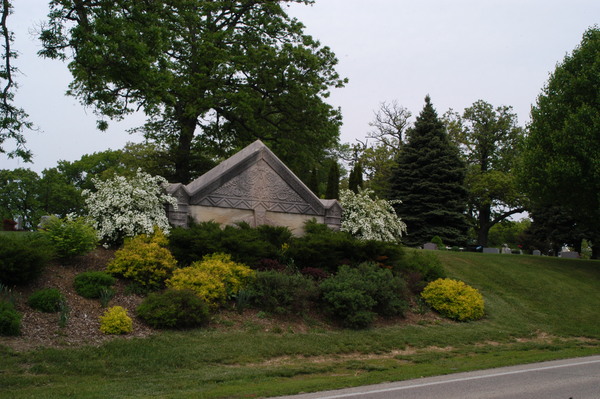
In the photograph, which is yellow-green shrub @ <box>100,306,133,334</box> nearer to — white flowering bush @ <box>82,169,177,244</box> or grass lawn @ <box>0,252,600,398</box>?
grass lawn @ <box>0,252,600,398</box>

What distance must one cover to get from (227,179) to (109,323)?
695 cm

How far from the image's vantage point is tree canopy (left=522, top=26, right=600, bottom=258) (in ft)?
72.5

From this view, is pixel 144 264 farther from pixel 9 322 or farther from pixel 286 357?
pixel 286 357

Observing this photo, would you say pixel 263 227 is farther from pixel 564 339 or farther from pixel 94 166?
pixel 94 166

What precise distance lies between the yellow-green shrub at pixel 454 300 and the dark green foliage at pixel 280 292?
12.9ft

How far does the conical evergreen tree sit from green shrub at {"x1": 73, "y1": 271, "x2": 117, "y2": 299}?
26.0m

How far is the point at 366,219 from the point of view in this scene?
18.5 m

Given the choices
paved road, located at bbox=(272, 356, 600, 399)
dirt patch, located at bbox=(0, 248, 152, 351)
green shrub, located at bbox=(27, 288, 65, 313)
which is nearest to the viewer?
paved road, located at bbox=(272, 356, 600, 399)

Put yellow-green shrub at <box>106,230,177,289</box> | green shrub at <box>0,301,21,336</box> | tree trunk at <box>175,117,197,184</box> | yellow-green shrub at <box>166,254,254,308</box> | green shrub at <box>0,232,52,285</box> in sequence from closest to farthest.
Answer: green shrub at <box>0,301,21,336</box>
green shrub at <box>0,232,52,285</box>
yellow-green shrub at <box>166,254,254,308</box>
yellow-green shrub at <box>106,230,177,289</box>
tree trunk at <box>175,117,197,184</box>

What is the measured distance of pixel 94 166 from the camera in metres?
65.4

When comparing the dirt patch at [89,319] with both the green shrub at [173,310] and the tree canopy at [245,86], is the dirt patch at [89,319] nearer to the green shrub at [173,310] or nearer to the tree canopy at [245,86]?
the green shrub at [173,310]

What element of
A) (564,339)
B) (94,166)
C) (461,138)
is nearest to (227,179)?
(564,339)

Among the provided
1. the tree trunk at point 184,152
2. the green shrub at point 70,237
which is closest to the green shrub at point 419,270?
the green shrub at point 70,237

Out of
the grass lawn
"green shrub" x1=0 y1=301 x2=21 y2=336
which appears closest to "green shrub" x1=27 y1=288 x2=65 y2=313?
"green shrub" x1=0 y1=301 x2=21 y2=336
